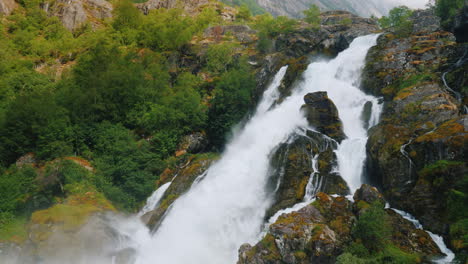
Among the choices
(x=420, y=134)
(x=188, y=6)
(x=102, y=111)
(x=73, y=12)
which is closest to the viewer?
(x=420, y=134)

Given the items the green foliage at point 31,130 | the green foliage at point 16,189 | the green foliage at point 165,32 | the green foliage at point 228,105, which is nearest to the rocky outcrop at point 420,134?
the green foliage at point 228,105

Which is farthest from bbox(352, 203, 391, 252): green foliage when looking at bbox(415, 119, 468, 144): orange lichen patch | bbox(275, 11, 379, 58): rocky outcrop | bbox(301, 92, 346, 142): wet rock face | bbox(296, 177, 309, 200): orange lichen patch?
bbox(275, 11, 379, 58): rocky outcrop

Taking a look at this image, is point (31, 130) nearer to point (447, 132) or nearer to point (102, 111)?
point (102, 111)

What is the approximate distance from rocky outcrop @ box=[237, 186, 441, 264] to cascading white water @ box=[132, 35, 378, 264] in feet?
12.6

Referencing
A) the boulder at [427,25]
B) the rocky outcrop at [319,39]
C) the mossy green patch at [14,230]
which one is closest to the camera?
the mossy green patch at [14,230]

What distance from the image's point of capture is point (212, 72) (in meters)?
48.0

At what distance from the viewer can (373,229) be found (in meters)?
14.5

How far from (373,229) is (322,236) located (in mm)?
2421

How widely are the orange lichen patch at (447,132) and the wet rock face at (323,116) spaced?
6808 millimetres

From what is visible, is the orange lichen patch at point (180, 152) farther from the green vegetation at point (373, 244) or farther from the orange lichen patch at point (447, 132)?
the orange lichen patch at point (447, 132)

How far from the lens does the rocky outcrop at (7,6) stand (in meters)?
58.3

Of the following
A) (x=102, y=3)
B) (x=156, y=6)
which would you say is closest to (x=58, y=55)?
(x=102, y=3)

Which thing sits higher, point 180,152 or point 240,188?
point 240,188

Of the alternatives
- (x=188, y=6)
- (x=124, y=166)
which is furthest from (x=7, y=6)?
(x=124, y=166)
